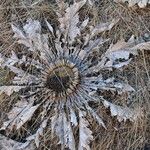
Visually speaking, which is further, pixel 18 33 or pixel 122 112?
pixel 18 33

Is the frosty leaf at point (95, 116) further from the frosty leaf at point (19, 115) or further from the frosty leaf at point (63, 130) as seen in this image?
the frosty leaf at point (19, 115)

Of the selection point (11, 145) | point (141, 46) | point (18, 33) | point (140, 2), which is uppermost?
point (140, 2)

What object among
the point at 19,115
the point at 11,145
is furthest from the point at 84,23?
the point at 11,145

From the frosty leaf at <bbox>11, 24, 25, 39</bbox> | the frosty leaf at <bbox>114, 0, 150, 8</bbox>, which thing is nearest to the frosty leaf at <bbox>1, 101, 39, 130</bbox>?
the frosty leaf at <bbox>11, 24, 25, 39</bbox>

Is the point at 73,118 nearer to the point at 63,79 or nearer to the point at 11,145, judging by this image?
the point at 63,79

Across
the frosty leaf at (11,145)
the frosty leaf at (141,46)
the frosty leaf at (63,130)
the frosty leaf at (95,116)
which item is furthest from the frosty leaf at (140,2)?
the frosty leaf at (11,145)

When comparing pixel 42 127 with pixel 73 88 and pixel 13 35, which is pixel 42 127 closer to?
pixel 73 88

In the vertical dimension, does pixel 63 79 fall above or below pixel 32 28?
below
